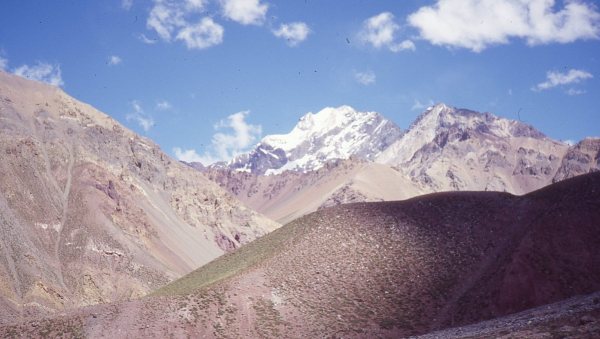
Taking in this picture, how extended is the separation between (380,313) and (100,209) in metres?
91.5

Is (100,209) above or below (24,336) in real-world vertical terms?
above

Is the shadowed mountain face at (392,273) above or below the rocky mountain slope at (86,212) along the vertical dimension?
below

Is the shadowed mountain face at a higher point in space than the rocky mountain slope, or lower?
lower

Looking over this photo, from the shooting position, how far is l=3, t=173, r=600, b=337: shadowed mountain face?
147 ft

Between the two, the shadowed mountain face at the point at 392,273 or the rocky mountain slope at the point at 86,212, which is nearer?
the shadowed mountain face at the point at 392,273

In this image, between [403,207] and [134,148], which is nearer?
[403,207]

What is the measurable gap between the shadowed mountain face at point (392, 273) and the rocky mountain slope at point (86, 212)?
43657 mm

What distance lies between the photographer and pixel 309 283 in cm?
5128

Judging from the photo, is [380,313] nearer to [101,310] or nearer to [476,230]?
[476,230]

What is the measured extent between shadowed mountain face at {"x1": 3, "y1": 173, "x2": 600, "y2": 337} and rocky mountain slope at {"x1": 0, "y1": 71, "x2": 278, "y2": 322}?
43.7 m

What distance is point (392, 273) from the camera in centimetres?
5294

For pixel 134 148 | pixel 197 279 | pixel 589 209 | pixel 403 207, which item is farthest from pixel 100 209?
pixel 589 209

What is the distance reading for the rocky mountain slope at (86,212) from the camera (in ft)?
322

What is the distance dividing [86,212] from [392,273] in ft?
282
